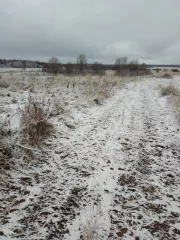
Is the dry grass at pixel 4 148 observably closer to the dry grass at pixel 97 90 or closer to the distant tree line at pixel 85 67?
the dry grass at pixel 97 90

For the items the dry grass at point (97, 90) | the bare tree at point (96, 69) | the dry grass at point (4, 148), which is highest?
the bare tree at point (96, 69)

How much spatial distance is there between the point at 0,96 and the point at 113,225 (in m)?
7.14

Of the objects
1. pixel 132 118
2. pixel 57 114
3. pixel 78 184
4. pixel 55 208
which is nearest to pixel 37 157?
pixel 78 184

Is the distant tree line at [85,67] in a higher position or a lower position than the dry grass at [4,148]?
higher

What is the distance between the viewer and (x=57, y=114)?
6.00 meters

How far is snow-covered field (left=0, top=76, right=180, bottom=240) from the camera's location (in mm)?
2188

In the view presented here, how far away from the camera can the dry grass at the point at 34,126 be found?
395 centimetres

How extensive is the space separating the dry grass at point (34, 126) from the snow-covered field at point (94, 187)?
0.53 feet

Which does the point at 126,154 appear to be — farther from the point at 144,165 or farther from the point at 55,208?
the point at 55,208

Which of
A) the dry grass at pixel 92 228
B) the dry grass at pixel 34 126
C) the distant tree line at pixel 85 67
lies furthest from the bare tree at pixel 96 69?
the dry grass at pixel 92 228

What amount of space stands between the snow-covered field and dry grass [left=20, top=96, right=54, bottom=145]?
0.53 ft

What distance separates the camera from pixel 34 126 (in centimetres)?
432

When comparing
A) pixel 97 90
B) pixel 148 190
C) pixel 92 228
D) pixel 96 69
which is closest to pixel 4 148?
pixel 92 228

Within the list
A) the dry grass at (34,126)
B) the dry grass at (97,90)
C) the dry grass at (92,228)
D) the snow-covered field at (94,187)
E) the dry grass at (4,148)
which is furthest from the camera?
A: the dry grass at (97,90)
